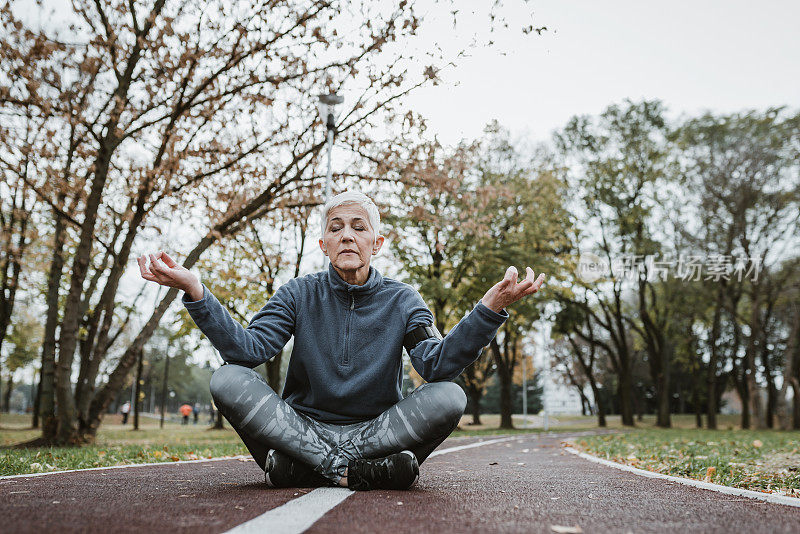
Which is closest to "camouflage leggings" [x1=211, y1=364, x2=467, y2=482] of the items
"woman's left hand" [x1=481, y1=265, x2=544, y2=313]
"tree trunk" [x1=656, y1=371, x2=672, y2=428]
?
"woman's left hand" [x1=481, y1=265, x2=544, y2=313]

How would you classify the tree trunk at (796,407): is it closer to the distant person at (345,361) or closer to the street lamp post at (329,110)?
the street lamp post at (329,110)

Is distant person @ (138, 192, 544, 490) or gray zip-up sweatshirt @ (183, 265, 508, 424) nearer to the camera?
distant person @ (138, 192, 544, 490)

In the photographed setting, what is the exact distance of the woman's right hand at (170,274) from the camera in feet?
10.3

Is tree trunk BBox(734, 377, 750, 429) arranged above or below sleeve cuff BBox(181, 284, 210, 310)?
below

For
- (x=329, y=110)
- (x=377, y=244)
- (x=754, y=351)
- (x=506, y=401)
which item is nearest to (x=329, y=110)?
(x=329, y=110)

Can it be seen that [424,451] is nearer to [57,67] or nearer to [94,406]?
[94,406]

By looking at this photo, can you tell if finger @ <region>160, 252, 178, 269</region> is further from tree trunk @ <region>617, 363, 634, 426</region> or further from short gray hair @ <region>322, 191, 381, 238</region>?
tree trunk @ <region>617, 363, 634, 426</region>

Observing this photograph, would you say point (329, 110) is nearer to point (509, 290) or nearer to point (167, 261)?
point (167, 261)

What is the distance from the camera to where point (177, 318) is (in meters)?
21.6

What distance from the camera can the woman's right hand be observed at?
3.15 m

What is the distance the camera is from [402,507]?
8.88ft

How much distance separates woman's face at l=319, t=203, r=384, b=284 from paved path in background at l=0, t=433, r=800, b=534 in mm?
1247

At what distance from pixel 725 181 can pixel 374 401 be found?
2569 centimetres

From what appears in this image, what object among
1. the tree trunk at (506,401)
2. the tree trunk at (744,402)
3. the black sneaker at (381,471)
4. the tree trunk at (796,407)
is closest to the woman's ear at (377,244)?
the black sneaker at (381,471)
